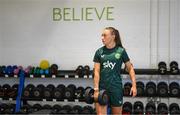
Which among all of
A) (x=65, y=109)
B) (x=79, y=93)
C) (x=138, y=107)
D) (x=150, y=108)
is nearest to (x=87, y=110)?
(x=79, y=93)

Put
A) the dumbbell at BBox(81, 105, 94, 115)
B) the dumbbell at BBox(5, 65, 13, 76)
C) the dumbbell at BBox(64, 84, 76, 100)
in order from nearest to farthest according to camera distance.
Answer: the dumbbell at BBox(81, 105, 94, 115), the dumbbell at BBox(64, 84, 76, 100), the dumbbell at BBox(5, 65, 13, 76)

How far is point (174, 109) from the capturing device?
252 inches

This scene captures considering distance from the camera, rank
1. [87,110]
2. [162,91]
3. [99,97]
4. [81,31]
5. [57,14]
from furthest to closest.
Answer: [57,14], [81,31], [87,110], [162,91], [99,97]

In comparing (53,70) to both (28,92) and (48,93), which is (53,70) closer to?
(48,93)

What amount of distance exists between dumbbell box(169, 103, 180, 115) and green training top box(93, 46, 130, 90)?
2208mm

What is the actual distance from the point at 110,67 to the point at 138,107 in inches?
89.9

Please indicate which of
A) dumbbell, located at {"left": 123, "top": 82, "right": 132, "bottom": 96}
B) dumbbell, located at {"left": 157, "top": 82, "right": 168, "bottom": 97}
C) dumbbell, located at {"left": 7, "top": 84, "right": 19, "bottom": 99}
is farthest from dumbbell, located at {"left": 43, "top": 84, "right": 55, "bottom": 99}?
dumbbell, located at {"left": 157, "top": 82, "right": 168, "bottom": 97}

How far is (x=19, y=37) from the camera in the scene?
298 inches

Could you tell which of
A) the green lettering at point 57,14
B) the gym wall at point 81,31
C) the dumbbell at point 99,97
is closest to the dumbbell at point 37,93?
the gym wall at point 81,31

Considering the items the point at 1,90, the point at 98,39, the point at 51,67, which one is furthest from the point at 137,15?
the point at 1,90

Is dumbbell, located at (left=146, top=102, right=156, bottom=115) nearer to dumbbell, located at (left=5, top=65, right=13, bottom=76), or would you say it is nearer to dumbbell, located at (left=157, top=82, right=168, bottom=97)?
dumbbell, located at (left=157, top=82, right=168, bottom=97)

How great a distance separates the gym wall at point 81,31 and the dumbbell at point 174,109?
952mm

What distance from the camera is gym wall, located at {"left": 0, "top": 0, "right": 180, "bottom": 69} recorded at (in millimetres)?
7020

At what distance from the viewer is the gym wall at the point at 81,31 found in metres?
7.02
